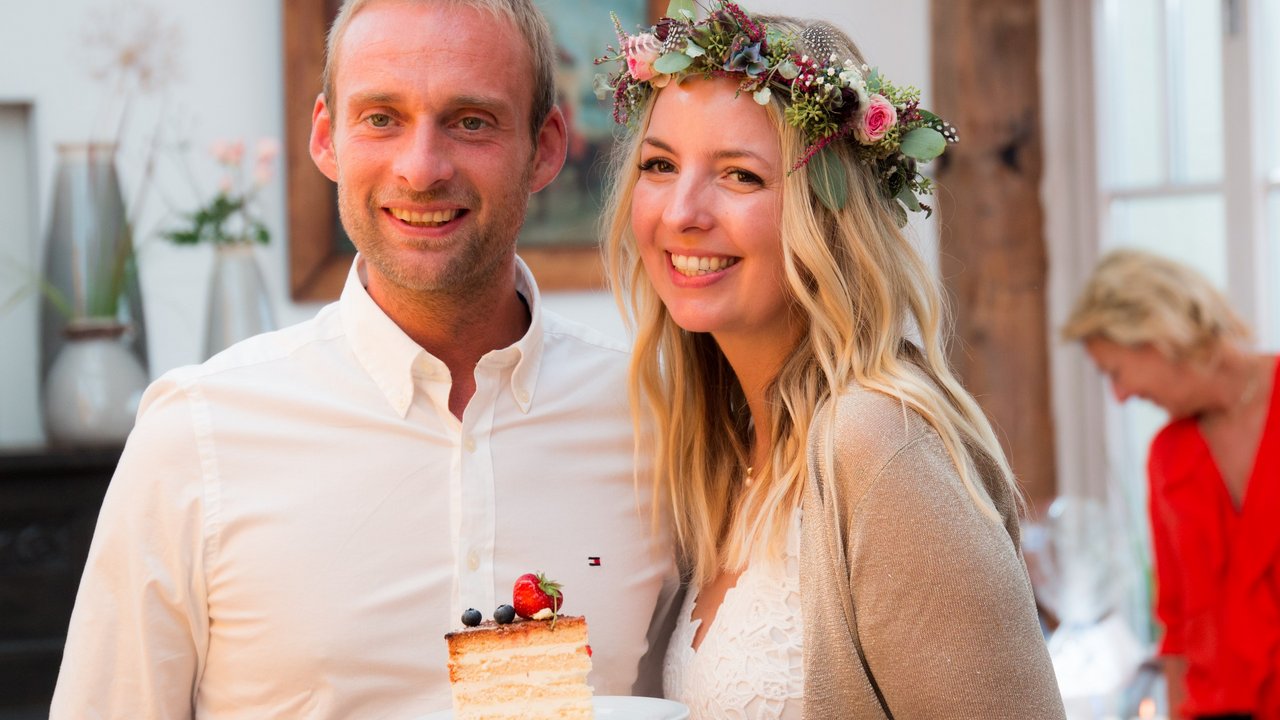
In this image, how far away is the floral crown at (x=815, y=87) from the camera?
6.70ft

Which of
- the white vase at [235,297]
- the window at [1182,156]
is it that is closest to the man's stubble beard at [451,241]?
the white vase at [235,297]

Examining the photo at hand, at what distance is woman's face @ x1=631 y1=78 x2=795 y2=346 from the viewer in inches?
80.9

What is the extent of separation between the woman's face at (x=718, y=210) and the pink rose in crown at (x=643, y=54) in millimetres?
50

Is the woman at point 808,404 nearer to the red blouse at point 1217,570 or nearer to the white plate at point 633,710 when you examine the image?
the white plate at point 633,710

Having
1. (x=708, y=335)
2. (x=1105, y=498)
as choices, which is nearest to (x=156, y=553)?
(x=708, y=335)

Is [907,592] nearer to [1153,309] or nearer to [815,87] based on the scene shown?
[815,87]

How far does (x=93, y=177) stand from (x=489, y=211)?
6.88 feet

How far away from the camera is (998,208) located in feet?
15.7

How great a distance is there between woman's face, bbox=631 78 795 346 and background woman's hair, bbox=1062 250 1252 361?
1956 mm

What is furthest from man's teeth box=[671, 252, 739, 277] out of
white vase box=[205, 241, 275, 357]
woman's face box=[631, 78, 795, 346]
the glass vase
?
the glass vase

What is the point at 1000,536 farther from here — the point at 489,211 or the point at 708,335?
the point at 489,211

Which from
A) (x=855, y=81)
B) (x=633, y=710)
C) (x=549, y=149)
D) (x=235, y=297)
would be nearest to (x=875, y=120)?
(x=855, y=81)

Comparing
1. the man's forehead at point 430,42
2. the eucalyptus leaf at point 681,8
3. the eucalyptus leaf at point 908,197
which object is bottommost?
the eucalyptus leaf at point 908,197

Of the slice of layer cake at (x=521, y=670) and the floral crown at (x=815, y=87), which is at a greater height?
the floral crown at (x=815, y=87)
